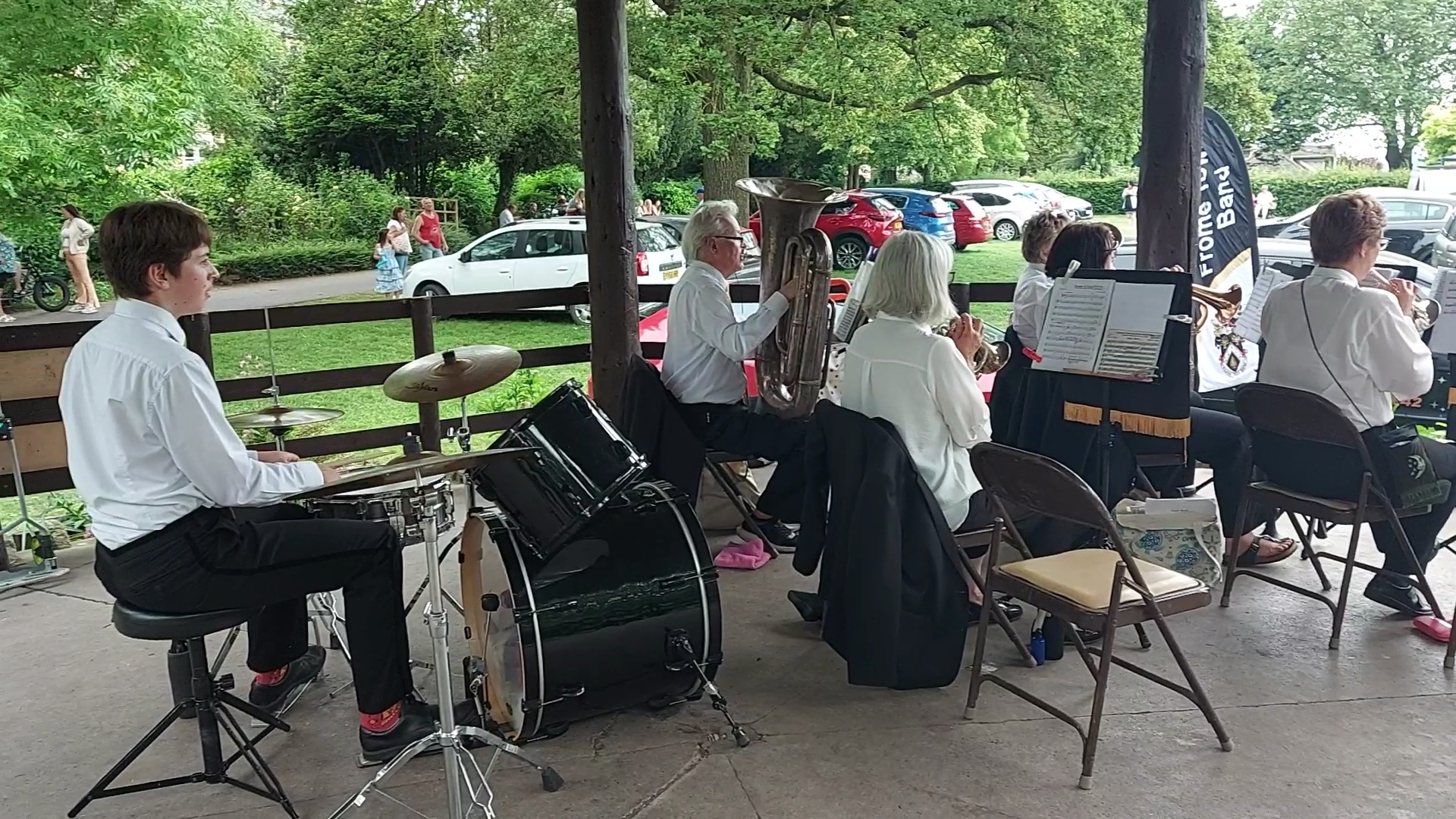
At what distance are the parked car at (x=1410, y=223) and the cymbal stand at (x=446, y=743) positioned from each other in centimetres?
1189

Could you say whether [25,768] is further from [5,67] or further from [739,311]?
[5,67]

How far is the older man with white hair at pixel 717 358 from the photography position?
4.05 meters

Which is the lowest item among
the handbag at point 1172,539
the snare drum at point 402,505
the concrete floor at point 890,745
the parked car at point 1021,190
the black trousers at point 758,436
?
the concrete floor at point 890,745

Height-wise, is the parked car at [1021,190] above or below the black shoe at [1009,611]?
above

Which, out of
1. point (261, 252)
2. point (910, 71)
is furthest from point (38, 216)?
point (910, 71)

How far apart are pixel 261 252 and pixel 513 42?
614 cm

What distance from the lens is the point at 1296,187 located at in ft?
84.9

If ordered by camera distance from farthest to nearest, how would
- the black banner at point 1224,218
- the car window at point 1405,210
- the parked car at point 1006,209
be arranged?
the parked car at point 1006,209
the car window at point 1405,210
the black banner at point 1224,218

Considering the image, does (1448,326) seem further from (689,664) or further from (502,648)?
(502,648)

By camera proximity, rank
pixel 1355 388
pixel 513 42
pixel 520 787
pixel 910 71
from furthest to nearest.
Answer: pixel 513 42 < pixel 910 71 < pixel 1355 388 < pixel 520 787

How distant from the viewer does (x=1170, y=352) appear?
11.0 ft

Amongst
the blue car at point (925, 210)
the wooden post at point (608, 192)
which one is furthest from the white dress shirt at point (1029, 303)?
the blue car at point (925, 210)

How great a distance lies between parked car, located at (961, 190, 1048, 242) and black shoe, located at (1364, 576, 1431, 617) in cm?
1777

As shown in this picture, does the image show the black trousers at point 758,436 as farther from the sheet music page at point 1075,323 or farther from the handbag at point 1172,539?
the handbag at point 1172,539
